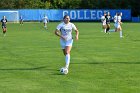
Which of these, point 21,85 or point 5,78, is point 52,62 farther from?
point 21,85

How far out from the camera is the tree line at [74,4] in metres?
104

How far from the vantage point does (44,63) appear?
66.1 feet

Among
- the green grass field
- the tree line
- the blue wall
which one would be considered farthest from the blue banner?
the green grass field

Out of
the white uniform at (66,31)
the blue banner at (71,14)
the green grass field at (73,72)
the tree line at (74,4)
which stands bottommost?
the blue banner at (71,14)

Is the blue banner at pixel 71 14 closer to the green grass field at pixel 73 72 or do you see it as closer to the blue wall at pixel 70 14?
the blue wall at pixel 70 14

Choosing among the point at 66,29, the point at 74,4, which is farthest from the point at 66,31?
the point at 74,4

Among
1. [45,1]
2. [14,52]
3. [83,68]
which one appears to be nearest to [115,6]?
[45,1]

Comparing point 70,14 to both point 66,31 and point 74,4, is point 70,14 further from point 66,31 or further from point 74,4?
point 66,31

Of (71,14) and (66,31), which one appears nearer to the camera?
(66,31)

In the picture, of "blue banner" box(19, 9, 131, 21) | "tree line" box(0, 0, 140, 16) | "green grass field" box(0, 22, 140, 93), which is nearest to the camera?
"green grass field" box(0, 22, 140, 93)

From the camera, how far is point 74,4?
108125mm

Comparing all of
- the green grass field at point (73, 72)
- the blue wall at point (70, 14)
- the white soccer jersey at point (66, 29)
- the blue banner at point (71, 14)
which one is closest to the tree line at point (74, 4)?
the blue banner at point (71, 14)

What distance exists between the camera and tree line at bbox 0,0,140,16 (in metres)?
104

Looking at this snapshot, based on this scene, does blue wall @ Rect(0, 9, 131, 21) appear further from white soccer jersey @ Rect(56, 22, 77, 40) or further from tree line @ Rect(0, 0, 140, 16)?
white soccer jersey @ Rect(56, 22, 77, 40)
